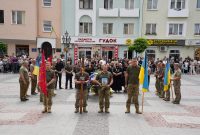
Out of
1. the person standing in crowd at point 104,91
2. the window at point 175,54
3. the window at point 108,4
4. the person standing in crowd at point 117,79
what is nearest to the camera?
the person standing in crowd at point 104,91

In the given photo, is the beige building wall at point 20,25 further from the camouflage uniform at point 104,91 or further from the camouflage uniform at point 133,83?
the camouflage uniform at point 133,83

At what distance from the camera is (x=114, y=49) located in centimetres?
3231

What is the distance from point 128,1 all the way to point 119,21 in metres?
2.79

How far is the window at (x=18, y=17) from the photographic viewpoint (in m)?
31.1

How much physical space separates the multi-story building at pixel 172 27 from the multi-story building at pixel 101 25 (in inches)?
61.4

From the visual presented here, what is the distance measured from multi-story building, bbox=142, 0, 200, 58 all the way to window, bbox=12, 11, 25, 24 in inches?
586

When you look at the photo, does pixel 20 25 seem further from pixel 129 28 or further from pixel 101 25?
pixel 129 28

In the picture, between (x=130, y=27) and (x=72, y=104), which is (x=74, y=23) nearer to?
(x=130, y=27)

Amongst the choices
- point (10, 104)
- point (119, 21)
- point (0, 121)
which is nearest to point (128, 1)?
point (119, 21)

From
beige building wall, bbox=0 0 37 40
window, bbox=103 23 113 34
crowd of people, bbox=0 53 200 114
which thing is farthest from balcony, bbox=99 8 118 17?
crowd of people, bbox=0 53 200 114

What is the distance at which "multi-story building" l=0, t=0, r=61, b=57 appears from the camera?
3095 cm

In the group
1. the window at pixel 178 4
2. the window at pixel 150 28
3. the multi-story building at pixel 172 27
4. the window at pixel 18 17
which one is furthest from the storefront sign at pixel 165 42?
the window at pixel 18 17

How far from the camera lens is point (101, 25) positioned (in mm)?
32406

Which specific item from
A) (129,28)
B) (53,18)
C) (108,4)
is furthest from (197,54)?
(53,18)
